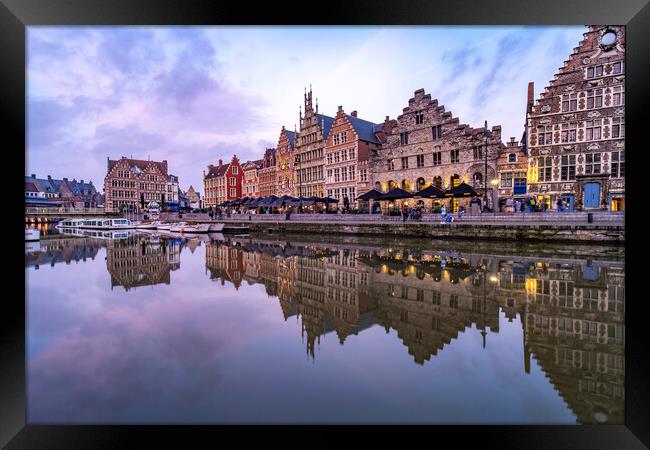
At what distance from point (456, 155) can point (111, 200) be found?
68254 mm

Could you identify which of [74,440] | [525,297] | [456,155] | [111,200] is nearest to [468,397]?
[74,440]

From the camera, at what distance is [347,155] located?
4009 centimetres

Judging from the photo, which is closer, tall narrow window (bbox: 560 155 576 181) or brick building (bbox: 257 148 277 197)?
tall narrow window (bbox: 560 155 576 181)

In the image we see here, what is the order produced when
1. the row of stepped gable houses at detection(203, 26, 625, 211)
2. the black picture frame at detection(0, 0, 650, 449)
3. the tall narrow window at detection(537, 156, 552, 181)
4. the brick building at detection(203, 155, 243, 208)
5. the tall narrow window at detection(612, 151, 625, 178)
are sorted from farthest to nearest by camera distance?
the brick building at detection(203, 155, 243, 208) < the tall narrow window at detection(537, 156, 552, 181) < the row of stepped gable houses at detection(203, 26, 625, 211) < the tall narrow window at detection(612, 151, 625, 178) < the black picture frame at detection(0, 0, 650, 449)

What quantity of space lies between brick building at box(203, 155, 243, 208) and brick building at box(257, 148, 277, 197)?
336 inches

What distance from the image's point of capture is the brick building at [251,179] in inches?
2319

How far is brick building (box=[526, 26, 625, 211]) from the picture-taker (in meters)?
24.2

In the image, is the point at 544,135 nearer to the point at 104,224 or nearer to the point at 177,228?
the point at 177,228

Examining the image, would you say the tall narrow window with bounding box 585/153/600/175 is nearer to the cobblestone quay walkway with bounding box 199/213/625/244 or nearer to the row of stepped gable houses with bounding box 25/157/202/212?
the cobblestone quay walkway with bounding box 199/213/625/244

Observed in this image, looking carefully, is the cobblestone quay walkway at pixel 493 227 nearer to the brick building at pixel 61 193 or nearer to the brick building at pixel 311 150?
the brick building at pixel 311 150

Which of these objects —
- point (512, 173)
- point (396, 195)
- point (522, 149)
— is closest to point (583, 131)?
point (522, 149)

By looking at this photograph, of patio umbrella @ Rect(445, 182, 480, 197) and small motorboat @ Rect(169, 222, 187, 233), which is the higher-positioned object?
patio umbrella @ Rect(445, 182, 480, 197)

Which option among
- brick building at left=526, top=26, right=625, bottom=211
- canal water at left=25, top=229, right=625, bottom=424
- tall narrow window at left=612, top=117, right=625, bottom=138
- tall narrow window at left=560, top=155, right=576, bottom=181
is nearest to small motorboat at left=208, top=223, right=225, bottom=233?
canal water at left=25, top=229, right=625, bottom=424
